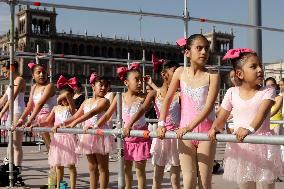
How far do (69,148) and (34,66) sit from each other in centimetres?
138

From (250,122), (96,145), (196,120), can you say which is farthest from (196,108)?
(96,145)

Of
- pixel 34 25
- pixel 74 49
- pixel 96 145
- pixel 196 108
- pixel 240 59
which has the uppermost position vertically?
pixel 34 25

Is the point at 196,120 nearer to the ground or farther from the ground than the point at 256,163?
farther from the ground

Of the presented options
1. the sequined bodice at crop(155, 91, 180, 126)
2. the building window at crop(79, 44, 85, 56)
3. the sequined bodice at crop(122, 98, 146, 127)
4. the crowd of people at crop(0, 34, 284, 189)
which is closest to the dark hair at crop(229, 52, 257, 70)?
the crowd of people at crop(0, 34, 284, 189)

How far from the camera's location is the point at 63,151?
6430 mm

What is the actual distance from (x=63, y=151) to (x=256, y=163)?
10.6 feet

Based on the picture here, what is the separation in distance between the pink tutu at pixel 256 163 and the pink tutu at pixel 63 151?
2.98 metres

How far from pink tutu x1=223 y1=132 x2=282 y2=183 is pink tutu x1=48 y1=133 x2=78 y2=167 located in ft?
9.79

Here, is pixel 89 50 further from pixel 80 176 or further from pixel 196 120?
pixel 196 120

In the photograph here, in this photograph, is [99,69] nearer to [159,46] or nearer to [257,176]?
[159,46]

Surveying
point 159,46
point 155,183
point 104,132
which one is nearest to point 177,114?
point 155,183

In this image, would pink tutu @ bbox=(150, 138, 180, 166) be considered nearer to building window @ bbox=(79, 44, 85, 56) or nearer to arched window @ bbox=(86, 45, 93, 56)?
building window @ bbox=(79, 44, 85, 56)

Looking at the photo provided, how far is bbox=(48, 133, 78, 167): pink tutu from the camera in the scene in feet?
21.0

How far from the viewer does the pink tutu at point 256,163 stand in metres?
3.76
